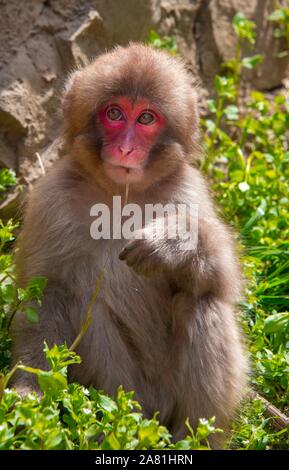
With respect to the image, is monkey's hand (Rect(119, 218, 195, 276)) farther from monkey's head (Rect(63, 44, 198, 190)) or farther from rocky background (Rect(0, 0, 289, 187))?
rocky background (Rect(0, 0, 289, 187))

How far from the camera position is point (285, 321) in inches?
210

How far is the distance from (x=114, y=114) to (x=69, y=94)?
16.6 inches

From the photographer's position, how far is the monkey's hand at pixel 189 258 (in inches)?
167

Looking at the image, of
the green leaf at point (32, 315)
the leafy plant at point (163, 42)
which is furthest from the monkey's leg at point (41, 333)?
the leafy plant at point (163, 42)

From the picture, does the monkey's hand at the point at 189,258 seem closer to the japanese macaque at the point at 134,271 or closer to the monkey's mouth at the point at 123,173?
the japanese macaque at the point at 134,271

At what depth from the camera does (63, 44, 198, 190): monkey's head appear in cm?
460

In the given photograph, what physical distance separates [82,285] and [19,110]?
1.86 meters

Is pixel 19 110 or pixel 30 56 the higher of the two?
pixel 30 56

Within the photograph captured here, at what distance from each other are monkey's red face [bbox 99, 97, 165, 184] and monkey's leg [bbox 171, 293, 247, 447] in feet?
2.23

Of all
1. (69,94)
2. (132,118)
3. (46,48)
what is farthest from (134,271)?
(46,48)

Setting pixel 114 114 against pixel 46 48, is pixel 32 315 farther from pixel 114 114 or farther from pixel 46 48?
pixel 46 48

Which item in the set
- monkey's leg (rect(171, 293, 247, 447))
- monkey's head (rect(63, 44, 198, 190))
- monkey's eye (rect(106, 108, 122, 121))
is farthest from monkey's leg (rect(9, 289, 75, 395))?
monkey's eye (rect(106, 108, 122, 121))
